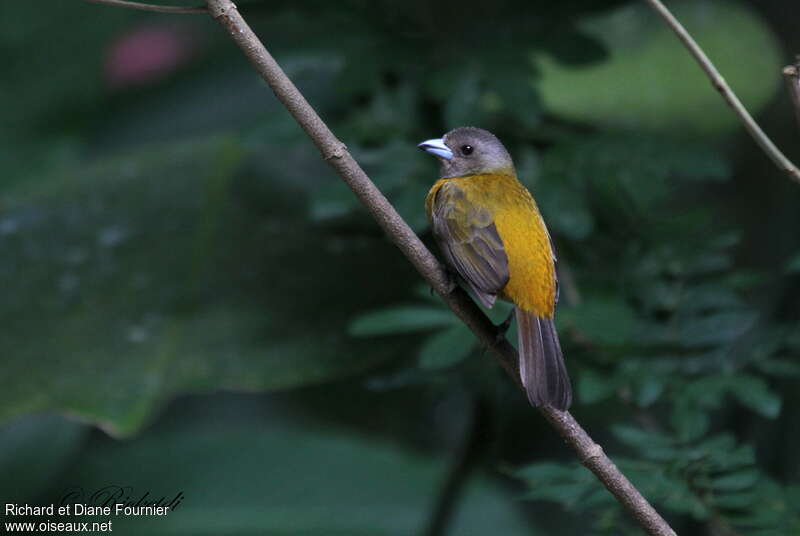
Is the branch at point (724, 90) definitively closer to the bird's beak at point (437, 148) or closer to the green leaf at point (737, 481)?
the green leaf at point (737, 481)

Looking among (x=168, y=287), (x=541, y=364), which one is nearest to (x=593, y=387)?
(x=541, y=364)

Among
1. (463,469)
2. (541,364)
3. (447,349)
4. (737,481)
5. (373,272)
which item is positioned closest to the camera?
(541,364)

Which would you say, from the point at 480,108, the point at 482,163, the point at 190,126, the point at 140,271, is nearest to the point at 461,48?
the point at 480,108

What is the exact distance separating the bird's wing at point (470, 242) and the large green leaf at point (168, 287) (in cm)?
93

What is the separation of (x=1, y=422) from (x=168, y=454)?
2.90 ft

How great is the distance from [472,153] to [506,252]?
1.71ft

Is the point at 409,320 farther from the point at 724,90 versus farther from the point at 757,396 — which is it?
the point at 724,90

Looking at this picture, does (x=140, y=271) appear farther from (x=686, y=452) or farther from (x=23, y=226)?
(x=686, y=452)

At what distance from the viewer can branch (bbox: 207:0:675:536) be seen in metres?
1.52

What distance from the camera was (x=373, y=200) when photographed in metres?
1.55

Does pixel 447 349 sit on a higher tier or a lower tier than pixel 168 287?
higher

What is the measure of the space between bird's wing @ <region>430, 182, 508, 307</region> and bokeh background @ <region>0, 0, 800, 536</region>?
275 millimetres

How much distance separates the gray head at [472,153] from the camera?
8.64ft

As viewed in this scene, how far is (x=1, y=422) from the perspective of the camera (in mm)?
2988
